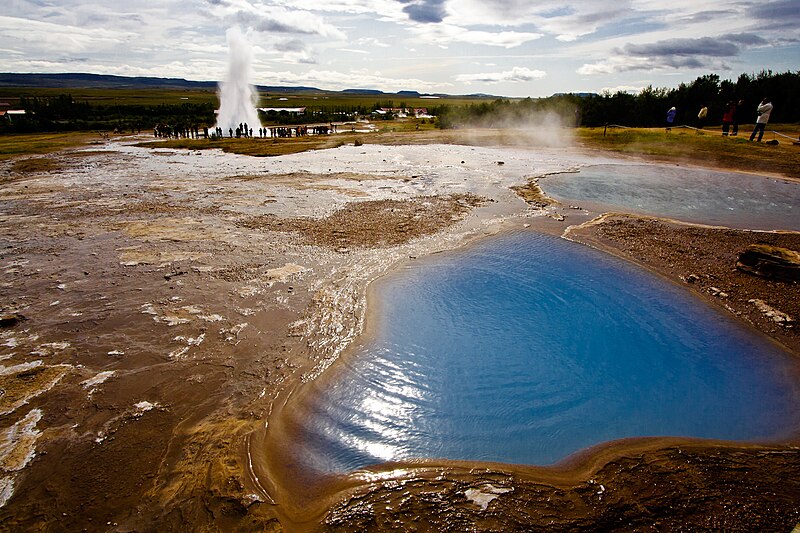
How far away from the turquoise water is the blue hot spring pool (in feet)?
19.0

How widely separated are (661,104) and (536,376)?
118ft

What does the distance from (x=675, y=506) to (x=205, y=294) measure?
7.36m

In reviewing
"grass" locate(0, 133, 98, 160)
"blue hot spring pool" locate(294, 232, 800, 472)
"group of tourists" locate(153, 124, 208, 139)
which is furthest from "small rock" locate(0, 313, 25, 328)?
"group of tourists" locate(153, 124, 208, 139)

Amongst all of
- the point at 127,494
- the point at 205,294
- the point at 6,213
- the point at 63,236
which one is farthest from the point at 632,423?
the point at 6,213

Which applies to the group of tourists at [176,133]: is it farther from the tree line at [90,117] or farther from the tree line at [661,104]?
the tree line at [661,104]

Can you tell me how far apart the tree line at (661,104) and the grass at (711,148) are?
435 cm

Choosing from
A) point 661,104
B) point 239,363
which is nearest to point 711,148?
point 661,104

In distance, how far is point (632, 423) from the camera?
511cm

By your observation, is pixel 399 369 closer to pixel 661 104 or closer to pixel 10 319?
pixel 10 319

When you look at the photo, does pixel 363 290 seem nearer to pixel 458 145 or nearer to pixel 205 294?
pixel 205 294

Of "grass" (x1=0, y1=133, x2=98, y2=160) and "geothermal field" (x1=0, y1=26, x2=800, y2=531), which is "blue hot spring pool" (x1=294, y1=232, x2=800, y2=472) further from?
"grass" (x1=0, y1=133, x2=98, y2=160)

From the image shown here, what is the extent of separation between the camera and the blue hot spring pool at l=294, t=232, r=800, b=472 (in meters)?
4.87

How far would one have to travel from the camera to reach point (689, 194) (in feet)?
48.6

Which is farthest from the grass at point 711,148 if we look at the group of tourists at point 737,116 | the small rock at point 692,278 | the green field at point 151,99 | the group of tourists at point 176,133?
the green field at point 151,99
